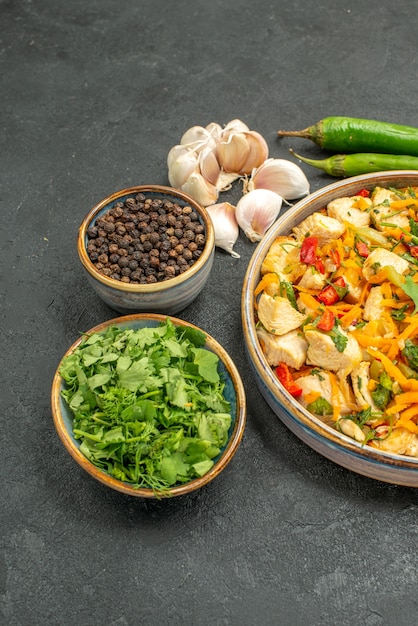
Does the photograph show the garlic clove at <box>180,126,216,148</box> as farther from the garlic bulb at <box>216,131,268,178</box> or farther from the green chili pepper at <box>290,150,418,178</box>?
the green chili pepper at <box>290,150,418,178</box>

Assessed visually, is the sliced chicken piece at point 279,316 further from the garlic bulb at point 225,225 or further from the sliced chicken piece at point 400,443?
the garlic bulb at point 225,225

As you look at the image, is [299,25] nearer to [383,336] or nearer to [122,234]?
[122,234]

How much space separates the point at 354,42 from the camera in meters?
4.21

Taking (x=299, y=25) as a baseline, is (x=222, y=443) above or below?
below

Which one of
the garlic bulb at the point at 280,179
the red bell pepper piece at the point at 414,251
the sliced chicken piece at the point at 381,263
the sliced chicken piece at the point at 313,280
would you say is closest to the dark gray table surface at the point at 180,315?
the garlic bulb at the point at 280,179

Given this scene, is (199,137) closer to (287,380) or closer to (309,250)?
(309,250)

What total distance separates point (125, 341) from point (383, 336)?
1.03 meters

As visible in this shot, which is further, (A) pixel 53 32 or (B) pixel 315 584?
(A) pixel 53 32

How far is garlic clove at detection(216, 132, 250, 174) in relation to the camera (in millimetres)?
3357

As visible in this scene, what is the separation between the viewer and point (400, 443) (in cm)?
235

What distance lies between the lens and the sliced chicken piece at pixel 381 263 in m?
2.66

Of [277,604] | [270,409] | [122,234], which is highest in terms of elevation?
[122,234]

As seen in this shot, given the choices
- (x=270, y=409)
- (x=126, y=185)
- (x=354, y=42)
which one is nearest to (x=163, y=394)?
(x=270, y=409)

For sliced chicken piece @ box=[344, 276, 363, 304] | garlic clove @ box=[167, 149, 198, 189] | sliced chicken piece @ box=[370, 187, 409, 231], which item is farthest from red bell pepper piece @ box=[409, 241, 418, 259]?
garlic clove @ box=[167, 149, 198, 189]
